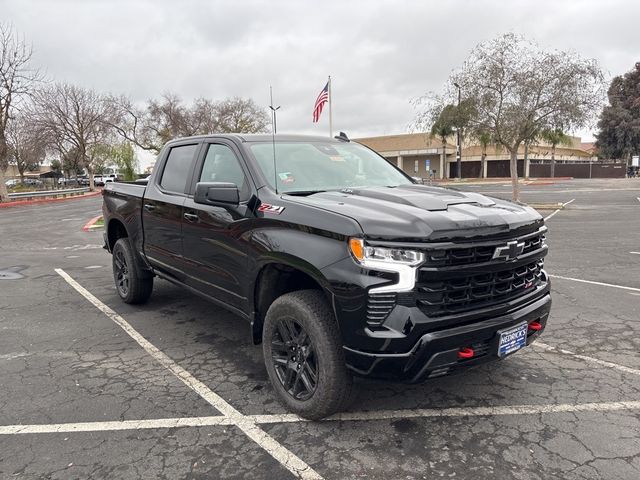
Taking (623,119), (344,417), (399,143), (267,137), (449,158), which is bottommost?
(344,417)

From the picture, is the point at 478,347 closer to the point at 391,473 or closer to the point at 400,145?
the point at 391,473

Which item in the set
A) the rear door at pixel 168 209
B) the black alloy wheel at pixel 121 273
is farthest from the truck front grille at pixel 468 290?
the black alloy wheel at pixel 121 273

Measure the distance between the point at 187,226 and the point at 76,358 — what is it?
1.56 meters

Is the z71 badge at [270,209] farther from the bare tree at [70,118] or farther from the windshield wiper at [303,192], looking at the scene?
the bare tree at [70,118]

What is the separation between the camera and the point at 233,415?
3.36 meters

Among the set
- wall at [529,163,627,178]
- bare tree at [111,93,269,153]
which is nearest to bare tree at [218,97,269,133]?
bare tree at [111,93,269,153]

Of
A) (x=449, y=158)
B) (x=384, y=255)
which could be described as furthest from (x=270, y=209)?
(x=449, y=158)

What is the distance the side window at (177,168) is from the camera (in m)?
4.70

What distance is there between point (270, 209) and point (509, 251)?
1.60 metres

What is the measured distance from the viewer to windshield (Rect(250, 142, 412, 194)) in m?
3.84

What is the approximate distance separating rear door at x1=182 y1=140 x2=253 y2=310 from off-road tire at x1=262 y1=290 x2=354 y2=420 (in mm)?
617

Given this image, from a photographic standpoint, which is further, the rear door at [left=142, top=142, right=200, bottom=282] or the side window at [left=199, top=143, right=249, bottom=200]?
the rear door at [left=142, top=142, right=200, bottom=282]

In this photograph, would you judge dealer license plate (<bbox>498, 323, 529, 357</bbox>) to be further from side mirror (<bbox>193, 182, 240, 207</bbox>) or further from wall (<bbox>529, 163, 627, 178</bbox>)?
wall (<bbox>529, 163, 627, 178</bbox>)

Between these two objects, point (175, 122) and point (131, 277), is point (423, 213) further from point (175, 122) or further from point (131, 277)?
point (175, 122)
